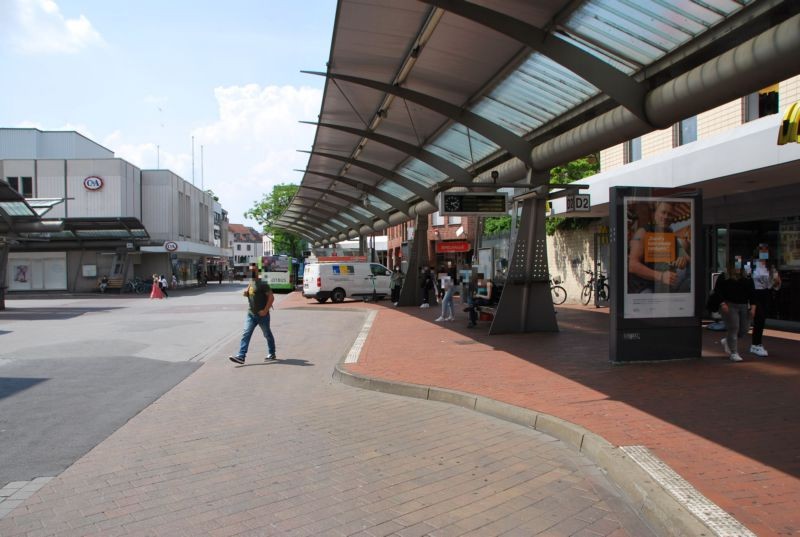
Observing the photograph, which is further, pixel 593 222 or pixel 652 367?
pixel 593 222

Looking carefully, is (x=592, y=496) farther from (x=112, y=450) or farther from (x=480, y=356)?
(x=480, y=356)

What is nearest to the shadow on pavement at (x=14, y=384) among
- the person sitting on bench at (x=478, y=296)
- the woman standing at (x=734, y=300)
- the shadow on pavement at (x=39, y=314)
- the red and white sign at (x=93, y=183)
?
the person sitting on bench at (x=478, y=296)

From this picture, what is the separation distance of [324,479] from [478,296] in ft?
36.0

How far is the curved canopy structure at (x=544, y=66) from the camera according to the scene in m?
7.20

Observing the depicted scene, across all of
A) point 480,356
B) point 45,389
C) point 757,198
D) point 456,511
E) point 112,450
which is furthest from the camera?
point 757,198

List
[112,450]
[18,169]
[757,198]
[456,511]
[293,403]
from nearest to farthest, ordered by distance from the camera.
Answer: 1. [456,511]
2. [112,450]
3. [293,403]
4. [757,198]
5. [18,169]

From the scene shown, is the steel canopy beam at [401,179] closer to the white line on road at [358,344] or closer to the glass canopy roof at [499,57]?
the glass canopy roof at [499,57]

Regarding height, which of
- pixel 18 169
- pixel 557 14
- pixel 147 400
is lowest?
pixel 147 400

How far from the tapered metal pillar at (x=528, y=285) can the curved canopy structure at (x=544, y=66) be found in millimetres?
1169

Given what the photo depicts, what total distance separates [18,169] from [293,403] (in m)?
45.1

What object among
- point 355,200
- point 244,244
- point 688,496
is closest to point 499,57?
point 688,496

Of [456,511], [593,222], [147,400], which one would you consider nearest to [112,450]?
[147,400]

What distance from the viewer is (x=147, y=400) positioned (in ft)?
26.3

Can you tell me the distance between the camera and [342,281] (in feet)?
92.0
